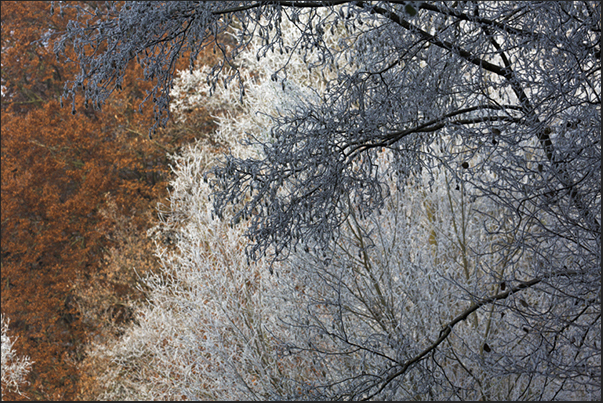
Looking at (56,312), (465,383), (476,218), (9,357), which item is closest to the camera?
(465,383)

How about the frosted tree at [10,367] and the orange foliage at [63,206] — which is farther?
the orange foliage at [63,206]

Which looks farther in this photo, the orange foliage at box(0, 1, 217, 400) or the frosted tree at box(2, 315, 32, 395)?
the orange foliage at box(0, 1, 217, 400)

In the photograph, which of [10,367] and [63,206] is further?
[63,206]

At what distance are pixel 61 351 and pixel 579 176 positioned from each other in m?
11.7

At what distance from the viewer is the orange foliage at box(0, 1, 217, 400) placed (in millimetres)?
10867

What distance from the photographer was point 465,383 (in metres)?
5.02

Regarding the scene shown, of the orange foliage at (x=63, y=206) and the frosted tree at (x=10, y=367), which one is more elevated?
the orange foliage at (x=63, y=206)

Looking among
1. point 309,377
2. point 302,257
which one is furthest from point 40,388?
point 302,257

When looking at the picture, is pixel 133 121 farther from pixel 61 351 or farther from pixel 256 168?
pixel 256 168

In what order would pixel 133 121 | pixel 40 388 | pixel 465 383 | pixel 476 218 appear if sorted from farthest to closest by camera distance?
pixel 133 121, pixel 40 388, pixel 476 218, pixel 465 383

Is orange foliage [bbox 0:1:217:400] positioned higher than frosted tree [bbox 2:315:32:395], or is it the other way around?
orange foliage [bbox 0:1:217:400]

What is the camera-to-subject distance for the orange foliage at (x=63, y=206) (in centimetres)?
1087

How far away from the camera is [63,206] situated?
1141cm

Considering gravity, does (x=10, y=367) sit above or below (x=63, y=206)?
below
